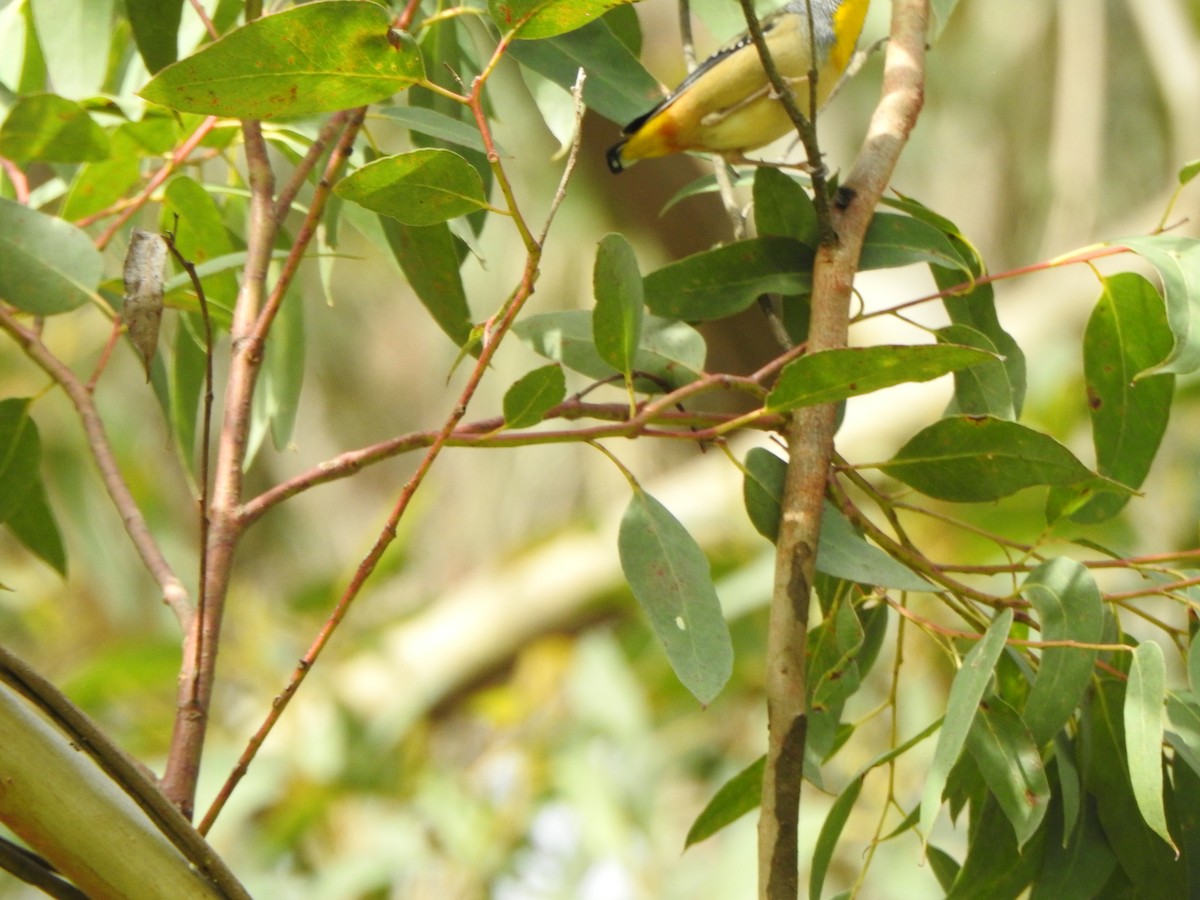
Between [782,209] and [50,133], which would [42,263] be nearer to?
[50,133]

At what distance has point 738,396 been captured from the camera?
2.50 metres

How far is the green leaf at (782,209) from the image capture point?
2.12 ft

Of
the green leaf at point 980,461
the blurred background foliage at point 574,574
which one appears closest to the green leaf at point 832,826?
the green leaf at point 980,461

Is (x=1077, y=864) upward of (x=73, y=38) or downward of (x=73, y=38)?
downward

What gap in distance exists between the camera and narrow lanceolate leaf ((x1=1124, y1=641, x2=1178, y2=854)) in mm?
528

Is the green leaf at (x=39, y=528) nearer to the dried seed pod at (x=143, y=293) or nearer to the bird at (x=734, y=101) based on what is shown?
the dried seed pod at (x=143, y=293)

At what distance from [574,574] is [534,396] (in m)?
2.10

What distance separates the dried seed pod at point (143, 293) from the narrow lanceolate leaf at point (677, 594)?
0.23 m

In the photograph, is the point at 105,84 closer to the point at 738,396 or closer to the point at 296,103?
the point at 296,103

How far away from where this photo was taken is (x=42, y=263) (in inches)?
26.9

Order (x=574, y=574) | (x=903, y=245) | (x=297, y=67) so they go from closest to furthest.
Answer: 1. (x=297, y=67)
2. (x=903, y=245)
3. (x=574, y=574)

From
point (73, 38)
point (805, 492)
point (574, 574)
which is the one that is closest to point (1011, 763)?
point (805, 492)

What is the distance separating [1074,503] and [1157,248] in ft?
0.47

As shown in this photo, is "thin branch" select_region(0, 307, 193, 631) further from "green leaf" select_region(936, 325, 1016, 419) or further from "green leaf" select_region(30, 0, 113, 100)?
"green leaf" select_region(936, 325, 1016, 419)
